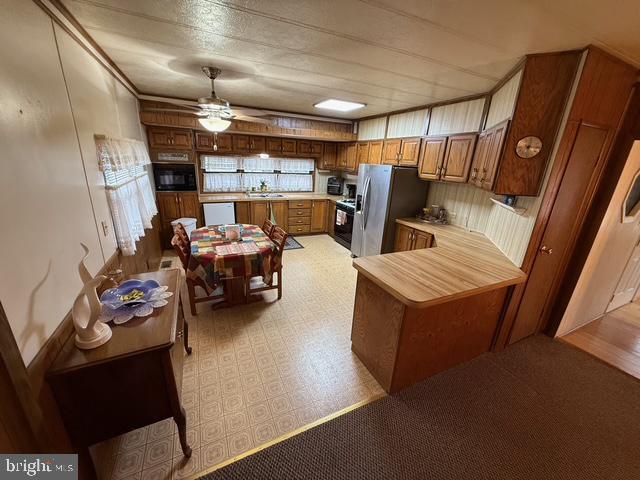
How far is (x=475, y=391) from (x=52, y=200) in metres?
2.98

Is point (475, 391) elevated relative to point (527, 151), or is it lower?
lower

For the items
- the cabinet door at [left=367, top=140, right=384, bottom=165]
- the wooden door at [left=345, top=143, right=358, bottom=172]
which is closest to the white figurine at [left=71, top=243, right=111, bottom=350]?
the cabinet door at [left=367, top=140, right=384, bottom=165]

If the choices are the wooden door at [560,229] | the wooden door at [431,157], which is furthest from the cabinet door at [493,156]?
the wooden door at [431,157]

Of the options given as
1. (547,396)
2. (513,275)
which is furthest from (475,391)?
(513,275)

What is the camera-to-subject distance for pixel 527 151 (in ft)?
6.28

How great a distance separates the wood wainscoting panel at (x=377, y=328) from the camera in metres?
1.77

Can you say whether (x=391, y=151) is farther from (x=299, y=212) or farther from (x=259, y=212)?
(x=259, y=212)

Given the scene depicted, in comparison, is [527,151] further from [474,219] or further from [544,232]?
[474,219]

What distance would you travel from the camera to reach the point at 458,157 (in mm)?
3041

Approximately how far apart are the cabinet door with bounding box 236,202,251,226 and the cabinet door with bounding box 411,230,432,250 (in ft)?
10.4

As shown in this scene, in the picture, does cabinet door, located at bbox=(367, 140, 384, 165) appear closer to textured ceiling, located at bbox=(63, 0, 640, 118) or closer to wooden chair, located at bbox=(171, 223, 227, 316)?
textured ceiling, located at bbox=(63, 0, 640, 118)

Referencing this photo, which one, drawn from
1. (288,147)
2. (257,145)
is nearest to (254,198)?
(257,145)

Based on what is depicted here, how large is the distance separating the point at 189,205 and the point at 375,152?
348 centimetres

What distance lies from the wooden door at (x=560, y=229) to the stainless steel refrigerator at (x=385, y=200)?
73.4 inches
